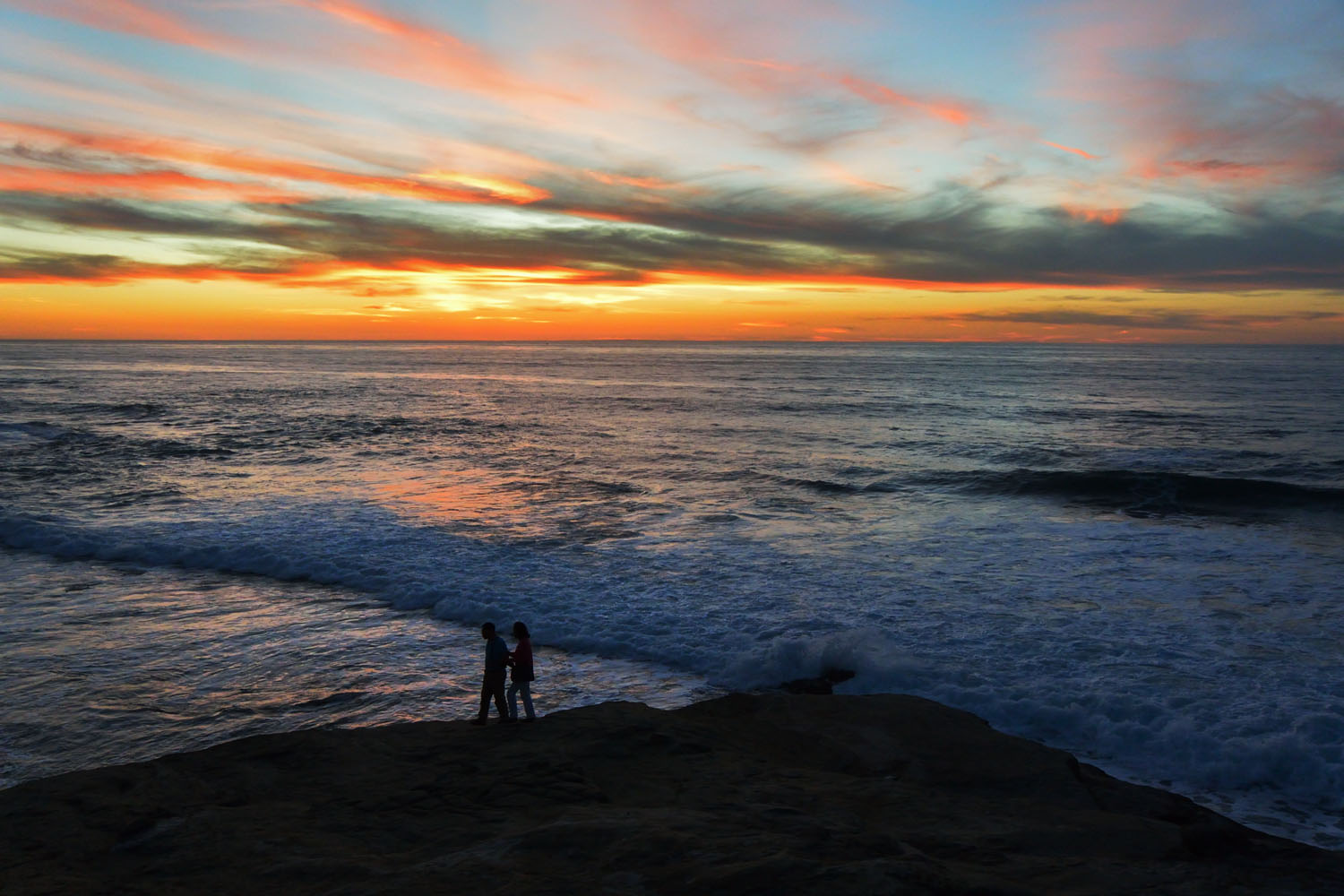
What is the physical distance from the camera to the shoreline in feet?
17.9

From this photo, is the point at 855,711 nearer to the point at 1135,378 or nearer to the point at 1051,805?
the point at 1051,805

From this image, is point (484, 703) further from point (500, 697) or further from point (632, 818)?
point (632, 818)

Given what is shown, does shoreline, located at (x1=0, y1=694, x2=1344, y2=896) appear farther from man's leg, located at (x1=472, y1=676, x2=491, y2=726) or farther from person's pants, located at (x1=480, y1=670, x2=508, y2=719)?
person's pants, located at (x1=480, y1=670, x2=508, y2=719)

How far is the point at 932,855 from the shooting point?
5855 millimetres

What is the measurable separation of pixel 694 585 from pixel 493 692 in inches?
263

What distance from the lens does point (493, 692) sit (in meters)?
8.75

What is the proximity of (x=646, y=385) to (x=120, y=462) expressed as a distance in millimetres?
52512

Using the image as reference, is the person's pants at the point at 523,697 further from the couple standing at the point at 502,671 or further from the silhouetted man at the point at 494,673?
the silhouetted man at the point at 494,673

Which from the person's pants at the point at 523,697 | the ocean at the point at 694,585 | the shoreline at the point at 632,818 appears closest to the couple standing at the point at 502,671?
the person's pants at the point at 523,697

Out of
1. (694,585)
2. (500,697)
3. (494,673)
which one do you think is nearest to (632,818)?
(500,697)

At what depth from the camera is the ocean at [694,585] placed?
9.45 metres

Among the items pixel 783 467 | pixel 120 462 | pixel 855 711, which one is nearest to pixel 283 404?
pixel 120 462

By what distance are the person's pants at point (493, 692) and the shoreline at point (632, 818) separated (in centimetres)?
29

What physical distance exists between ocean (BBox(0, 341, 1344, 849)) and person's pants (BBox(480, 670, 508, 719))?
4.01 feet
